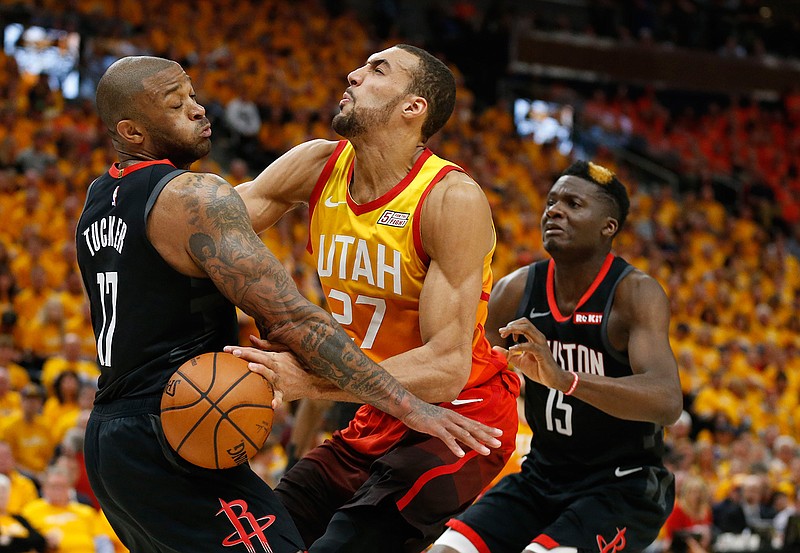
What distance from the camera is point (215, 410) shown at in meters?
3.08

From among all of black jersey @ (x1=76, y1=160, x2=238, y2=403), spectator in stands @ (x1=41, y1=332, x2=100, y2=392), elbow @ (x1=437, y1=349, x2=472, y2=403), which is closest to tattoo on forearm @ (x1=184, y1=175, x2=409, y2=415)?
black jersey @ (x1=76, y1=160, x2=238, y2=403)

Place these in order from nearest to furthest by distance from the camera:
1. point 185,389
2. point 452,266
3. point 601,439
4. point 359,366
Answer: point 185,389 → point 359,366 → point 452,266 → point 601,439

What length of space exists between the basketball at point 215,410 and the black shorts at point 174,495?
0.35ft

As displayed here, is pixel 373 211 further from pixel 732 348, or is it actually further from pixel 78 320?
pixel 732 348

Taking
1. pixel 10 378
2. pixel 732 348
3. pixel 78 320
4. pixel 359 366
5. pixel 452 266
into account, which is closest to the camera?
pixel 359 366

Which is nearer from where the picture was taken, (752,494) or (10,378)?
(10,378)

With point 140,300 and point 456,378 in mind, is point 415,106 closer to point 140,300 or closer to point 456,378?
point 456,378

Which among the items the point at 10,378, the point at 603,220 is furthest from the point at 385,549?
the point at 10,378

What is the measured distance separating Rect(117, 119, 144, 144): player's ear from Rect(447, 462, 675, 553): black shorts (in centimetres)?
221

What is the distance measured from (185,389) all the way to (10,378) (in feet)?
23.1

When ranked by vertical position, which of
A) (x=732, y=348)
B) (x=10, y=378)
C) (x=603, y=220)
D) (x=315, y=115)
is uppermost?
(x=603, y=220)

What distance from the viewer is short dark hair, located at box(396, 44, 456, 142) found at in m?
4.09

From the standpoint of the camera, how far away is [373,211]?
3.95 meters

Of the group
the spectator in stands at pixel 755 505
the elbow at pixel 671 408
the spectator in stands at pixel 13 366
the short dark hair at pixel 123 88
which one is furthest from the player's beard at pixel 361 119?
the spectator in stands at pixel 755 505
